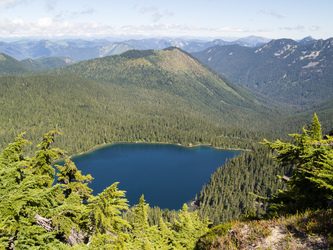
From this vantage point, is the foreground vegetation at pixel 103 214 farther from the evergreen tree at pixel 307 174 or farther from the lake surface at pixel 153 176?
the lake surface at pixel 153 176

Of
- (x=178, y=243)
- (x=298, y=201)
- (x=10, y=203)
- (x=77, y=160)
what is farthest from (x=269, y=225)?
(x=77, y=160)

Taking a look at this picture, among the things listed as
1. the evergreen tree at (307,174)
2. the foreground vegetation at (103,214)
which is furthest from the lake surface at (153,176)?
the foreground vegetation at (103,214)

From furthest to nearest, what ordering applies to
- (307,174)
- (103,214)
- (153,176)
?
(153,176) → (307,174) → (103,214)

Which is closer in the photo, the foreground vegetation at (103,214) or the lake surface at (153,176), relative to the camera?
the foreground vegetation at (103,214)

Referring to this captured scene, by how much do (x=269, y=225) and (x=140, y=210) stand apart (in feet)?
78.7

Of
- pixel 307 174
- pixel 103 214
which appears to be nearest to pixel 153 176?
pixel 307 174

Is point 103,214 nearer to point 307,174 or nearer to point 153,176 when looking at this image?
point 307,174

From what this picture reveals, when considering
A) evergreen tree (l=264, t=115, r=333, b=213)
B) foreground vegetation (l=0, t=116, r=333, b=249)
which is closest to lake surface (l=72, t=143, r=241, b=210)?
evergreen tree (l=264, t=115, r=333, b=213)

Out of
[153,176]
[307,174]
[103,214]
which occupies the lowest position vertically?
[153,176]

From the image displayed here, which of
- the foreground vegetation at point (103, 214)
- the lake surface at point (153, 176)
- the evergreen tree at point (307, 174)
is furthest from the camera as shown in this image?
the lake surface at point (153, 176)

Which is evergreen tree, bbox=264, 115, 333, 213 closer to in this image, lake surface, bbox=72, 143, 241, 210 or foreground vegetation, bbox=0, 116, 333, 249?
foreground vegetation, bbox=0, 116, 333, 249

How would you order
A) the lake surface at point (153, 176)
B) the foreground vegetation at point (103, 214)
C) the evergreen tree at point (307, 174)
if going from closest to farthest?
the foreground vegetation at point (103, 214) < the evergreen tree at point (307, 174) < the lake surface at point (153, 176)

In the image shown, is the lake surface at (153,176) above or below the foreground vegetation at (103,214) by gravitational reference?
below

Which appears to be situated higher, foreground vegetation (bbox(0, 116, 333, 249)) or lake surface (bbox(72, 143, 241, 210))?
foreground vegetation (bbox(0, 116, 333, 249))
